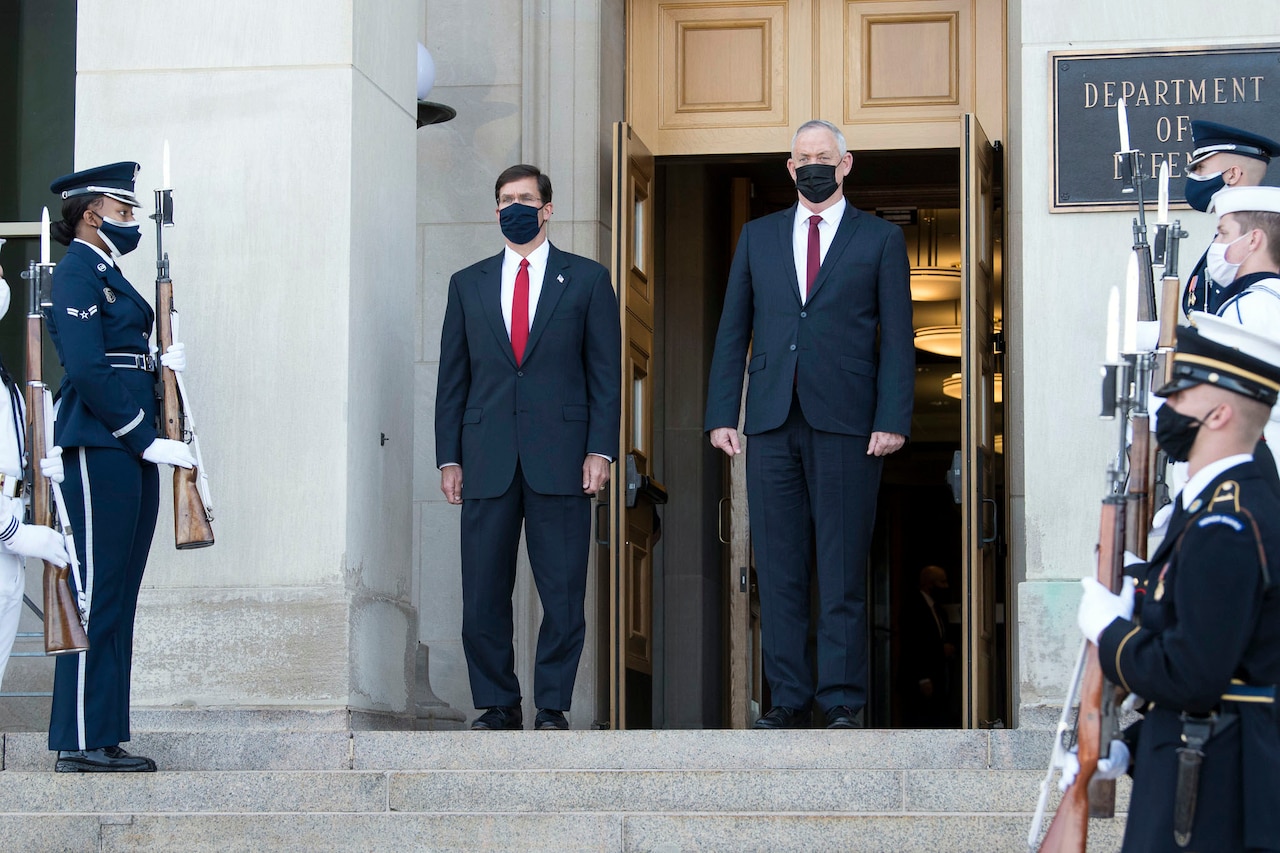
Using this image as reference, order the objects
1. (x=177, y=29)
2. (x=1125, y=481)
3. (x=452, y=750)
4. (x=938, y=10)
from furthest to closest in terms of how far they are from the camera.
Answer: (x=938, y=10) → (x=177, y=29) → (x=452, y=750) → (x=1125, y=481)

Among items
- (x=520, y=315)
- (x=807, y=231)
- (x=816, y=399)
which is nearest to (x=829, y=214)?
(x=807, y=231)

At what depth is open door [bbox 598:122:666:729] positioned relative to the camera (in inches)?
354

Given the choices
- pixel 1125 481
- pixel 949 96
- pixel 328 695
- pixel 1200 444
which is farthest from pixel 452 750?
pixel 949 96

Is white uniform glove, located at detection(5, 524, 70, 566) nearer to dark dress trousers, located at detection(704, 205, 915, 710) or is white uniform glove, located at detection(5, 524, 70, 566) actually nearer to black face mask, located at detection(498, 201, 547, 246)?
black face mask, located at detection(498, 201, 547, 246)

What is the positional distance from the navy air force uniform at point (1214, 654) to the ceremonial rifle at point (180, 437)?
12.5ft

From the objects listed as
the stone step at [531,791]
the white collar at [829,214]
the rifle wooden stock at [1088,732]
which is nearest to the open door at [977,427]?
the white collar at [829,214]

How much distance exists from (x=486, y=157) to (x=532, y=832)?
5144mm

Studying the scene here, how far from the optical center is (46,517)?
666 cm

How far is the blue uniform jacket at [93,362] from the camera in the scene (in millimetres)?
6762

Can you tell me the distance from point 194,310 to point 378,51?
1.33 metres

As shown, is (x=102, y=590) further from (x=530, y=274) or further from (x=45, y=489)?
(x=530, y=274)

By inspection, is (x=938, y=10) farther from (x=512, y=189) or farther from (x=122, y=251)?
(x=122, y=251)

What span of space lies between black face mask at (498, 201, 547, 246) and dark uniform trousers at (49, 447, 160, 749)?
5.95 ft

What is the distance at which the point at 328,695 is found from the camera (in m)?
7.51
